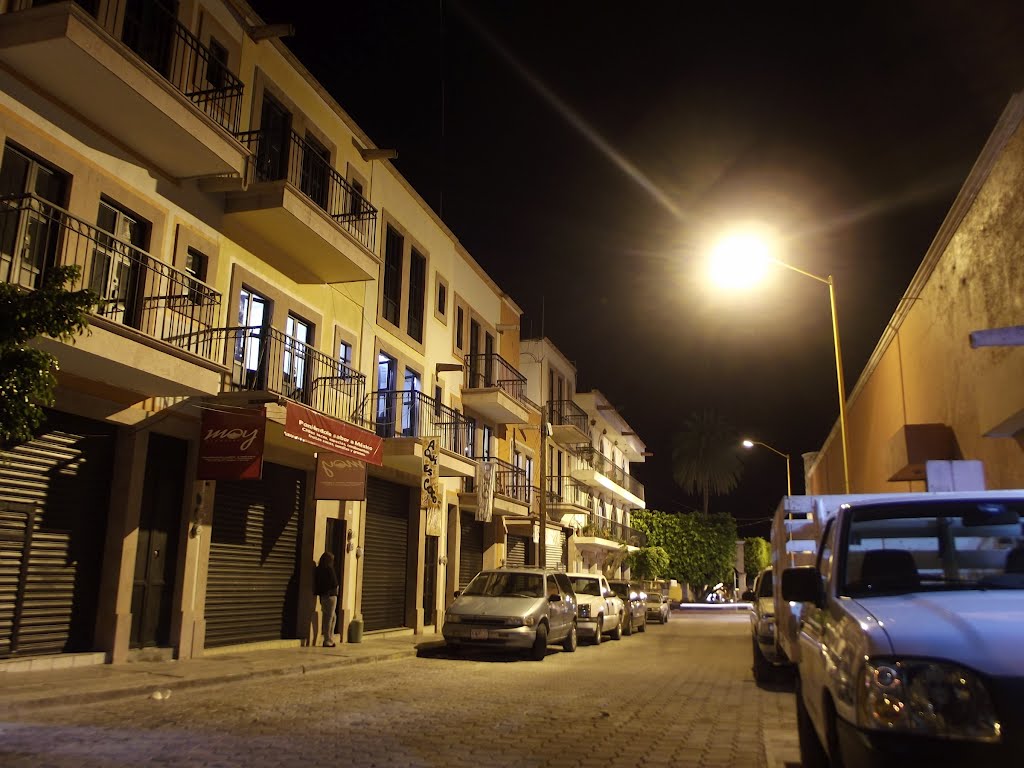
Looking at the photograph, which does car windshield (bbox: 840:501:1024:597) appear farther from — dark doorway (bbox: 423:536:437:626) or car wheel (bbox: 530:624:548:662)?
dark doorway (bbox: 423:536:437:626)

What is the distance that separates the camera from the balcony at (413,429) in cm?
1970

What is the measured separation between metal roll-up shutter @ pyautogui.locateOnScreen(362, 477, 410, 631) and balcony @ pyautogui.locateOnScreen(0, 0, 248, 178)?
943cm

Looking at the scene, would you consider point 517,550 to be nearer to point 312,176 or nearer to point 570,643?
point 570,643

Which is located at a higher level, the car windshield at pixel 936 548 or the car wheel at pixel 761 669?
the car windshield at pixel 936 548

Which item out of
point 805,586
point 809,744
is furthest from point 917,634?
point 809,744

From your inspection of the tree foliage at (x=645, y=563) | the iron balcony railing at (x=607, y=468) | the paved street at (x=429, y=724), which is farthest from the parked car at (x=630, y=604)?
the tree foliage at (x=645, y=563)

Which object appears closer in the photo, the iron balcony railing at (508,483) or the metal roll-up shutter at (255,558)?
the metal roll-up shutter at (255,558)

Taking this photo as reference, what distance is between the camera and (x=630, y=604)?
2681 centimetres

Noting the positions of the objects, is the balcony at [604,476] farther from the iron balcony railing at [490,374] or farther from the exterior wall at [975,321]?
the exterior wall at [975,321]

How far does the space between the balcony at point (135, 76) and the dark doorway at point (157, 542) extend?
456 cm

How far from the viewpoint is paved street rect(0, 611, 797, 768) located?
7.03 m

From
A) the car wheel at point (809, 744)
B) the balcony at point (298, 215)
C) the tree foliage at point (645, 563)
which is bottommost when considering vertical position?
the car wheel at point (809, 744)

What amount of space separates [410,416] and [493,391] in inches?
191

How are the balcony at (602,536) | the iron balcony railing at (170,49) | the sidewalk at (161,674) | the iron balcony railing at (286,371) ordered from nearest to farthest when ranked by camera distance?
the sidewalk at (161,674), the iron balcony railing at (170,49), the iron balcony railing at (286,371), the balcony at (602,536)
